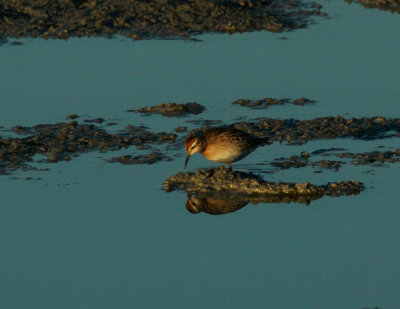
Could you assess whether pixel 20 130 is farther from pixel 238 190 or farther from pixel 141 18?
pixel 141 18

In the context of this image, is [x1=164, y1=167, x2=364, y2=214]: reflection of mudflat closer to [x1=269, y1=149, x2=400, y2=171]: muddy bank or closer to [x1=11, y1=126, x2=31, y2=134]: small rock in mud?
[x1=269, y1=149, x2=400, y2=171]: muddy bank

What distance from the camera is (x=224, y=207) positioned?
43.2 ft

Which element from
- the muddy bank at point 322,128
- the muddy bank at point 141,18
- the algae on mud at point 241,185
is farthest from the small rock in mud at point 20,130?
the muddy bank at point 141,18

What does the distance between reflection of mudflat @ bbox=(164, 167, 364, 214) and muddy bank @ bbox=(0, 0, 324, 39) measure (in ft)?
27.1

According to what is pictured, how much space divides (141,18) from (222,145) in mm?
9199

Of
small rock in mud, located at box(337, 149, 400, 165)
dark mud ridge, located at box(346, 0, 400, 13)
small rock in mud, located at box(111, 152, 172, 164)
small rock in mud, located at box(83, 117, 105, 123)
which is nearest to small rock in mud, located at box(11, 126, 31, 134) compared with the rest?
small rock in mud, located at box(83, 117, 105, 123)

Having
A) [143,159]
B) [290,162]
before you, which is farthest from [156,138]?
[290,162]

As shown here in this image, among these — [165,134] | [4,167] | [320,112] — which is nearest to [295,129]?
[320,112]

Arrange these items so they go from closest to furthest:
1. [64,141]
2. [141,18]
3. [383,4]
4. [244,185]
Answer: [244,185], [64,141], [141,18], [383,4]

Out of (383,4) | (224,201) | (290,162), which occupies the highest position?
(383,4)

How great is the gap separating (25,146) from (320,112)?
5105 millimetres

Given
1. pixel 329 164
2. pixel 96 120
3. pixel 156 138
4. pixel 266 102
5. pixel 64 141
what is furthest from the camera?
pixel 266 102

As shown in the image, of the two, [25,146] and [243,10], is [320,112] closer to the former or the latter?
[25,146]

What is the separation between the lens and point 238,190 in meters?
13.6
